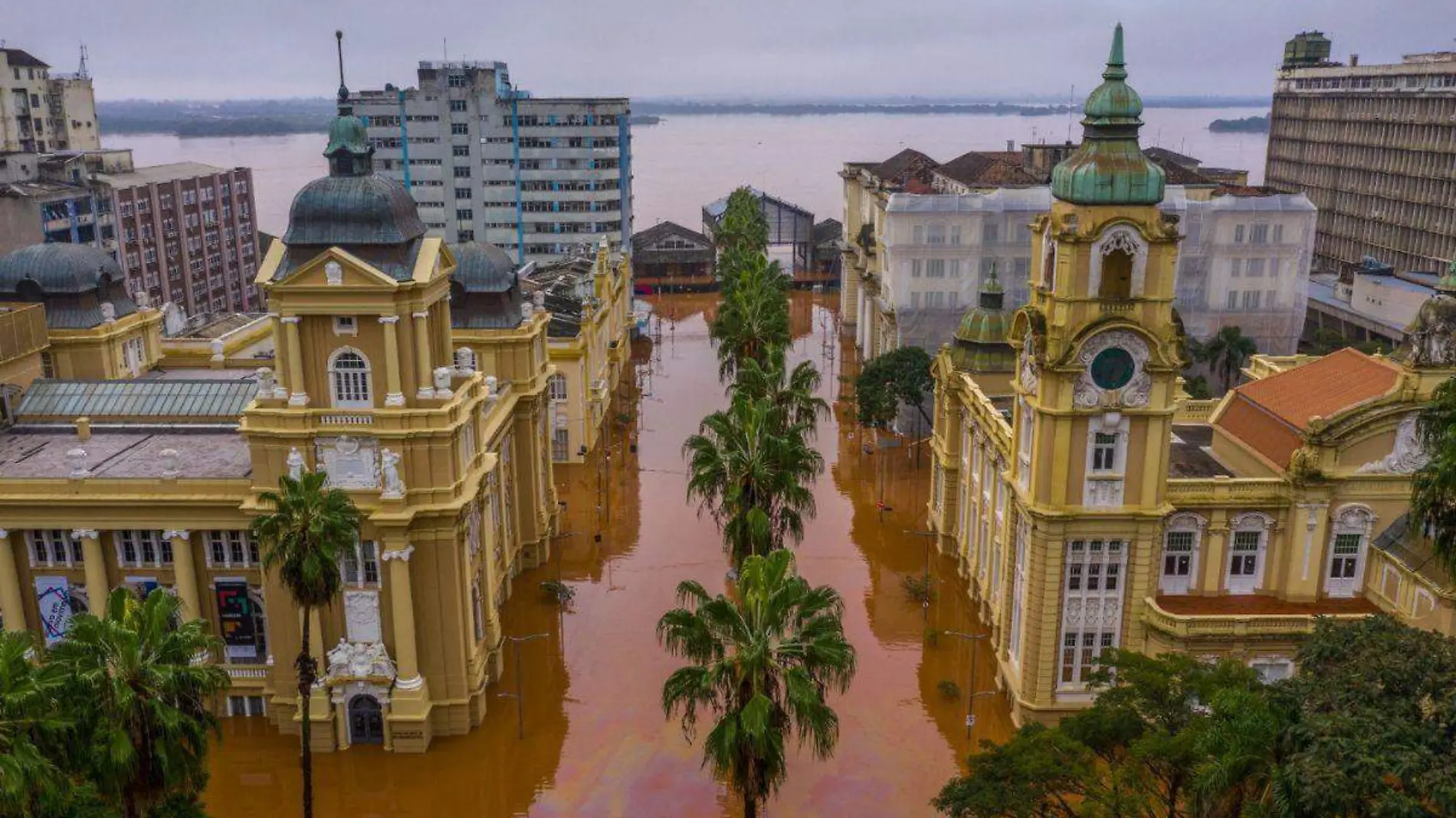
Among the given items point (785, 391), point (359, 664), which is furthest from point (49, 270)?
point (785, 391)

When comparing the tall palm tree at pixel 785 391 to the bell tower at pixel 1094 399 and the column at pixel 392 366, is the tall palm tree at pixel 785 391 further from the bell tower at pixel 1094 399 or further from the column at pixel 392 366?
the column at pixel 392 366

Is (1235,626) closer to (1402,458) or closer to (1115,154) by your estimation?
(1402,458)

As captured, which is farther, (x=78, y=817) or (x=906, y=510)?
(x=906, y=510)

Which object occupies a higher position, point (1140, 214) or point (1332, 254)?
point (1140, 214)

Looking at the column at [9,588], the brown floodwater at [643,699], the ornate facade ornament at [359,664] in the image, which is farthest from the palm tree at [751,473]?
the column at [9,588]

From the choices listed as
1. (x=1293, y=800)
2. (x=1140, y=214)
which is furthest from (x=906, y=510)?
(x=1293, y=800)

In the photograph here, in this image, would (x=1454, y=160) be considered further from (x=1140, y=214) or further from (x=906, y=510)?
(x=1140, y=214)
